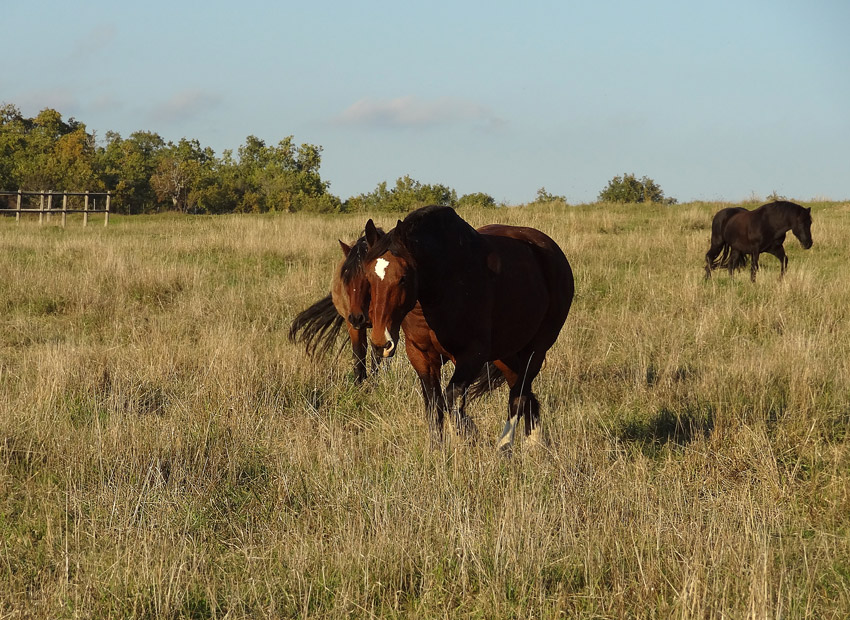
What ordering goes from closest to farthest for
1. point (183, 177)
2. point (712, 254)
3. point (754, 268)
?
point (754, 268) < point (712, 254) < point (183, 177)

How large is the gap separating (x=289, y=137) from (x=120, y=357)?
86.8 metres

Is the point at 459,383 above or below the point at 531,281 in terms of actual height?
below

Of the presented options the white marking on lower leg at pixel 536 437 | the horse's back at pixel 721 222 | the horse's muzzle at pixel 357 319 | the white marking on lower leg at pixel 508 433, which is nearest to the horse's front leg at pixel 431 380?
the horse's muzzle at pixel 357 319

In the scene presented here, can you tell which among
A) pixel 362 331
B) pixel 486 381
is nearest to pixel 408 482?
pixel 486 381

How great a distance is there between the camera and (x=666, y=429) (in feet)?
19.1

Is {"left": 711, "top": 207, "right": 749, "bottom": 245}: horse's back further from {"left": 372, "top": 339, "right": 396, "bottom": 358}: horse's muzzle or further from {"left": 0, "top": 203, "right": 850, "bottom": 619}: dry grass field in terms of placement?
{"left": 372, "top": 339, "right": 396, "bottom": 358}: horse's muzzle

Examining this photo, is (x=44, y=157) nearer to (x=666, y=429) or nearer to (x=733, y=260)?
(x=733, y=260)

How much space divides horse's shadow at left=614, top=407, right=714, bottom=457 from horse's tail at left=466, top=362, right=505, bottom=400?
0.86m

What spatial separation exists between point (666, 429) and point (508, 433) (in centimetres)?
137

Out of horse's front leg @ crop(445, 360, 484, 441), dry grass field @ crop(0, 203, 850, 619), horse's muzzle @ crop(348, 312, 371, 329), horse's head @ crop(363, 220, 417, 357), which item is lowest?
dry grass field @ crop(0, 203, 850, 619)

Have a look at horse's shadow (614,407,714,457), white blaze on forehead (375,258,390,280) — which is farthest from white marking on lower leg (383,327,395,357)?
horse's shadow (614,407,714,457)

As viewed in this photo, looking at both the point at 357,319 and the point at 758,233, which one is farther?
the point at 758,233

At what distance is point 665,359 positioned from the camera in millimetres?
7852

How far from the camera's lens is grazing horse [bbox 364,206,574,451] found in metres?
3.92
